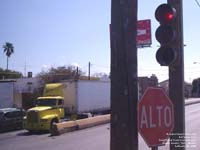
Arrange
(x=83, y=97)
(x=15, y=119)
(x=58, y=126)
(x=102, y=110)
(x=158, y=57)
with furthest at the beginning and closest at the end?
(x=102, y=110) → (x=83, y=97) → (x=15, y=119) → (x=58, y=126) → (x=158, y=57)

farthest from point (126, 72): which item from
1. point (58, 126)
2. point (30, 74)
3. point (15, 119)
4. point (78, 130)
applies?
point (30, 74)

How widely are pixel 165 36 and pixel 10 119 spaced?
2267 centimetres

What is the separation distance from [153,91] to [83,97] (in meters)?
29.7

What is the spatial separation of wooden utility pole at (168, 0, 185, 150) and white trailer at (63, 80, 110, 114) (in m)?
27.0

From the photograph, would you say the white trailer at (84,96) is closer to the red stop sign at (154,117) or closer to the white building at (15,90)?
the white building at (15,90)

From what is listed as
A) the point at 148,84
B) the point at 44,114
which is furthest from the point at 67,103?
the point at 148,84

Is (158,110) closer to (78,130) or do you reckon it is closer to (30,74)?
(78,130)

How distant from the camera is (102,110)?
38.8 metres

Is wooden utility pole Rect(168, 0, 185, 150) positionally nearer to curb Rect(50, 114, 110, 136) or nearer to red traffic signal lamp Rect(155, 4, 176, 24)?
red traffic signal lamp Rect(155, 4, 176, 24)

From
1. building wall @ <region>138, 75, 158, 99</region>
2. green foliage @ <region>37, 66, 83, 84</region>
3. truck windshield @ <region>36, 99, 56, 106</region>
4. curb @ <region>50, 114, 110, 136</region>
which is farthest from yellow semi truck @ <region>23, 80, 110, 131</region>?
green foliage @ <region>37, 66, 83, 84</region>

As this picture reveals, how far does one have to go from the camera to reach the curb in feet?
80.4

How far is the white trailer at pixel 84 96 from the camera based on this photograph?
115 feet

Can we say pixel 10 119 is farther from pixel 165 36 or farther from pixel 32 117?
pixel 165 36

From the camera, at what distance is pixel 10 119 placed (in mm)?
28156
